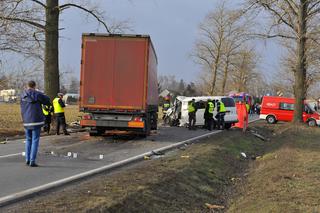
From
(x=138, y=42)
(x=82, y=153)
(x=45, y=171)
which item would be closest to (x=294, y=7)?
(x=138, y=42)

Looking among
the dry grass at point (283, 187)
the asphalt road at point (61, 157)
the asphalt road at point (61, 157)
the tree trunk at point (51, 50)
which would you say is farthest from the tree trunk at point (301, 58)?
the dry grass at point (283, 187)

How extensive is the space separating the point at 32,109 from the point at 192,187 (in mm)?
3813

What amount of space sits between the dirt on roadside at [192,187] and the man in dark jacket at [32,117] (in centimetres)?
177

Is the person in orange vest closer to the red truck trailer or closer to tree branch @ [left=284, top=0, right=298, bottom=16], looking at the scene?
tree branch @ [left=284, top=0, right=298, bottom=16]

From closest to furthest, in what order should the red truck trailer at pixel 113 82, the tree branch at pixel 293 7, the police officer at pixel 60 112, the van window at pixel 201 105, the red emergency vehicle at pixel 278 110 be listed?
the red truck trailer at pixel 113 82, the police officer at pixel 60 112, the van window at pixel 201 105, the tree branch at pixel 293 7, the red emergency vehicle at pixel 278 110

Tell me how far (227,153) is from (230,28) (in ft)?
133

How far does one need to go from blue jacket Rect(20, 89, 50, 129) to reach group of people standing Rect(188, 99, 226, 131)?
14998 millimetres

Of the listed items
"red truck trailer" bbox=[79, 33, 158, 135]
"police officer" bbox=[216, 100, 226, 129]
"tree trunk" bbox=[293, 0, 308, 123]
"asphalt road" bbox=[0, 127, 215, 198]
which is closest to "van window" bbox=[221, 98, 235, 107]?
"police officer" bbox=[216, 100, 226, 129]

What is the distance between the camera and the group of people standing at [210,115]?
24.7 m

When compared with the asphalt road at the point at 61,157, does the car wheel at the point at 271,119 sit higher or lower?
lower

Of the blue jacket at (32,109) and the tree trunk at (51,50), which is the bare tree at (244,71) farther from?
the blue jacket at (32,109)

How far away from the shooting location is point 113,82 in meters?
16.2

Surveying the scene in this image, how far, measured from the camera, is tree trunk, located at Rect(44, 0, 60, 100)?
69.1ft

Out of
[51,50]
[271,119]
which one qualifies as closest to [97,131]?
[51,50]
